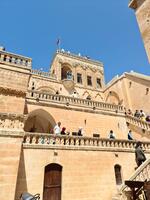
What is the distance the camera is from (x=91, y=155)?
372 inches

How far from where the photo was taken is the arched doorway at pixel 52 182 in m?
8.13

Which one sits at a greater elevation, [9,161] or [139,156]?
[139,156]

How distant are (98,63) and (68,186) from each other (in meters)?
27.3

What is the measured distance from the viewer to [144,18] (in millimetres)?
6230

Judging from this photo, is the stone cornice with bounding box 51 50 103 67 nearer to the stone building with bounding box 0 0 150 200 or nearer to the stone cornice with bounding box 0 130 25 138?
the stone building with bounding box 0 0 150 200

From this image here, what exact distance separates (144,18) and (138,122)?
37.9 ft

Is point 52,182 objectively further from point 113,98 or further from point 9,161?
point 113,98

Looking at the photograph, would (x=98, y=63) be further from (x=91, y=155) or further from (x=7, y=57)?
(x=91, y=155)

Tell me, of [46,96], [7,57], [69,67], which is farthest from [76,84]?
[7,57]

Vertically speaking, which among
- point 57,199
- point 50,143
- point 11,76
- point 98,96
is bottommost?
point 57,199

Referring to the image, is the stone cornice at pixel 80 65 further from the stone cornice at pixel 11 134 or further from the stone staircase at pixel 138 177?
the stone staircase at pixel 138 177

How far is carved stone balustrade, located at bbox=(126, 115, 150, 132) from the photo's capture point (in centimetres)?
1589

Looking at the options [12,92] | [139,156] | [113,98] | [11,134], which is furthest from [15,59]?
[113,98]

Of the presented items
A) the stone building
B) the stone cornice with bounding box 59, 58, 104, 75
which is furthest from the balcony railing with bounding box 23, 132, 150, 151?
the stone cornice with bounding box 59, 58, 104, 75
